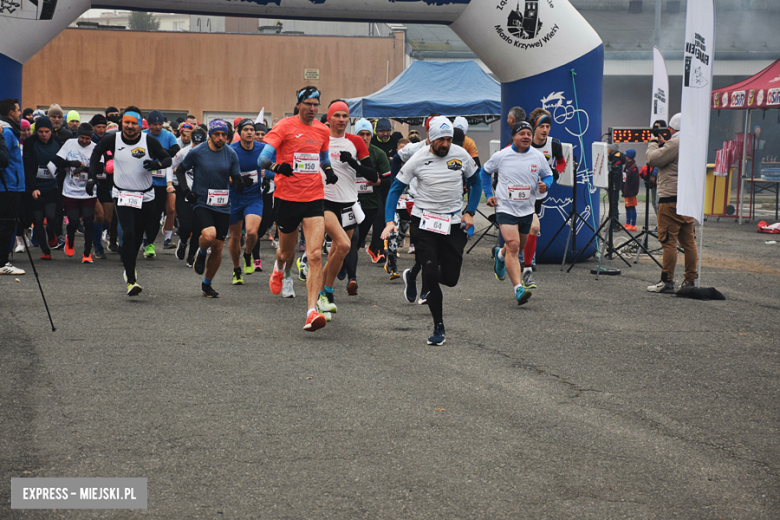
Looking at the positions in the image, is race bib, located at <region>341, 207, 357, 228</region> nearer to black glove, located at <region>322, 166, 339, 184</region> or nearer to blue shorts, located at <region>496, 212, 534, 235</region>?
black glove, located at <region>322, 166, 339, 184</region>

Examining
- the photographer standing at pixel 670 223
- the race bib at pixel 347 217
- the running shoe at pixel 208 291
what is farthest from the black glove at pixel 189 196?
the photographer standing at pixel 670 223

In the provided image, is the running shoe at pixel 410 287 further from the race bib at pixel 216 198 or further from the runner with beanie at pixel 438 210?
the race bib at pixel 216 198

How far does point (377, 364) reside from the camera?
6.46 m

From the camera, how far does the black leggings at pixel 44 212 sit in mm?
12438

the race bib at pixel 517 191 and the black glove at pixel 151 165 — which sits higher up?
the black glove at pixel 151 165

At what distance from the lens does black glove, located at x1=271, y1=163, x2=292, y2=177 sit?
7.58m

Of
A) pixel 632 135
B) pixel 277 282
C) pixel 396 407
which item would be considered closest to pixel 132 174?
Answer: pixel 277 282

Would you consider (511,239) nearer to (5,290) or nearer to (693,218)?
(693,218)

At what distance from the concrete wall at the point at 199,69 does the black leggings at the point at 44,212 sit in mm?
24762

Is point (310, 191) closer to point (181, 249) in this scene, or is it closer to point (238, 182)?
point (238, 182)

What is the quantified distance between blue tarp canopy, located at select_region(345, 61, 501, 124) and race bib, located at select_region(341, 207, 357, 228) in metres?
10.6

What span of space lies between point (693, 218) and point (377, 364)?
5.21m

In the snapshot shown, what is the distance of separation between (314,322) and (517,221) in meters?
3.35

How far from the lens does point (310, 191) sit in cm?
795
